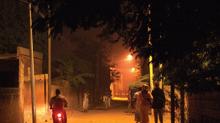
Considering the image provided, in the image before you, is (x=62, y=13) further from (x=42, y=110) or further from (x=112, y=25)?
(x=42, y=110)

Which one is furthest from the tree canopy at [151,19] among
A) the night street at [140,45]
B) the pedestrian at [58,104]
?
the pedestrian at [58,104]

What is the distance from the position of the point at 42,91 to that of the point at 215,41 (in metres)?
18.7

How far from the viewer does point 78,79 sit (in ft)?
123

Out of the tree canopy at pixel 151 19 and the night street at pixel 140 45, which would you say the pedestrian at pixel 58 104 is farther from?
the tree canopy at pixel 151 19

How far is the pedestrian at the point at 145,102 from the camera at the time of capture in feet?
58.6

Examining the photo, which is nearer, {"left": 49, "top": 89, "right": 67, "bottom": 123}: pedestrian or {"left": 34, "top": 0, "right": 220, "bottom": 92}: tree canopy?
{"left": 34, "top": 0, "right": 220, "bottom": 92}: tree canopy

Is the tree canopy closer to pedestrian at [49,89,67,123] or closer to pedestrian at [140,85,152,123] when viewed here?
pedestrian at [49,89,67,123]

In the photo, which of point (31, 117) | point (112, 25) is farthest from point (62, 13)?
point (31, 117)

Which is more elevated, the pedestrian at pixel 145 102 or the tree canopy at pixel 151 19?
the tree canopy at pixel 151 19

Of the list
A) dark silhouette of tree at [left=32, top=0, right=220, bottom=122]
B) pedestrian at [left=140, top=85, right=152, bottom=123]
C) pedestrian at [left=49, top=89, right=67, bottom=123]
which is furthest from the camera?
pedestrian at [left=140, top=85, right=152, bottom=123]

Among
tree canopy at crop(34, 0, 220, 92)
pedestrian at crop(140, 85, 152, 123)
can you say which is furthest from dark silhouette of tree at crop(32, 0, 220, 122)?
pedestrian at crop(140, 85, 152, 123)

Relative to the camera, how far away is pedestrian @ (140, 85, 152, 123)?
17875mm

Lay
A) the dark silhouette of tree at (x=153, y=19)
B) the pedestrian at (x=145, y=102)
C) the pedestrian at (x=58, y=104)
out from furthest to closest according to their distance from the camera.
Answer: the pedestrian at (x=145, y=102) → the pedestrian at (x=58, y=104) → the dark silhouette of tree at (x=153, y=19)

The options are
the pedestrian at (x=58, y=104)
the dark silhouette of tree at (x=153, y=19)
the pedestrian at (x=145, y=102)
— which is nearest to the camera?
the dark silhouette of tree at (x=153, y=19)
